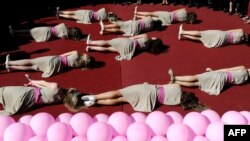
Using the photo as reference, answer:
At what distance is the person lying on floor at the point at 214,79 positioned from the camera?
9195 millimetres

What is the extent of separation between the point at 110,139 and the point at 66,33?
6.27 meters

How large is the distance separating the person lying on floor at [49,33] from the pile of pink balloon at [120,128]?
17.6 ft

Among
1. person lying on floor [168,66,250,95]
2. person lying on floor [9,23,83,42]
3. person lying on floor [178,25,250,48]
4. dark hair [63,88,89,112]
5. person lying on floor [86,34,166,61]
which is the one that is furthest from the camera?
person lying on floor [9,23,83,42]

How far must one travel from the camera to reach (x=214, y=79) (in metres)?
9.20

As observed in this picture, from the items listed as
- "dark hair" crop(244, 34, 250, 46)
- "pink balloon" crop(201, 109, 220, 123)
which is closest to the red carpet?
"dark hair" crop(244, 34, 250, 46)

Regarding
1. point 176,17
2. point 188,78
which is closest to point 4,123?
point 188,78

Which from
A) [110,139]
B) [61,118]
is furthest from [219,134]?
[61,118]

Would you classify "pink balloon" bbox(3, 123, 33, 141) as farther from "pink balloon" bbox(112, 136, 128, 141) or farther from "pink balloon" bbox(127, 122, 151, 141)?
"pink balloon" bbox(127, 122, 151, 141)

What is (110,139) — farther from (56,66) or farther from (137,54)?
(137,54)

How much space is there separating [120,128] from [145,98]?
6.55 ft

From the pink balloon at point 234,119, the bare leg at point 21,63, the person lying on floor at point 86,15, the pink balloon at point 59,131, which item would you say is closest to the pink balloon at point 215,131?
the pink balloon at point 234,119

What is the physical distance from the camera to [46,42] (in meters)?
11.9

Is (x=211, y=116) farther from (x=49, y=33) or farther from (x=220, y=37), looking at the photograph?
(x=49, y=33)

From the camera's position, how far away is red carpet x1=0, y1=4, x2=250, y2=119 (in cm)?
884
